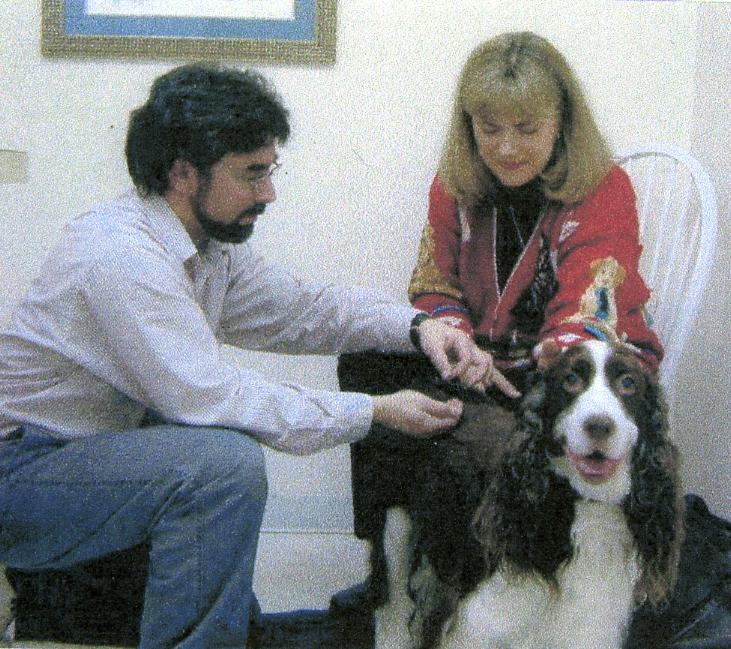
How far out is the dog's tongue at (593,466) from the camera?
2.75 ft

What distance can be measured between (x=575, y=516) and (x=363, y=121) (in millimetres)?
599

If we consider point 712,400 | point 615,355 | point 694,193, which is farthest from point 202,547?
point 694,193

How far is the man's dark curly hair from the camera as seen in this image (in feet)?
3.28

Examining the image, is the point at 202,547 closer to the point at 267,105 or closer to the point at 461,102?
the point at 267,105

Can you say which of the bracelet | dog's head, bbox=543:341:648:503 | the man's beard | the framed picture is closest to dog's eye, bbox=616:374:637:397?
dog's head, bbox=543:341:648:503

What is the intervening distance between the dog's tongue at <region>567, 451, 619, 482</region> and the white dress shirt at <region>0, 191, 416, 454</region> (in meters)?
0.22

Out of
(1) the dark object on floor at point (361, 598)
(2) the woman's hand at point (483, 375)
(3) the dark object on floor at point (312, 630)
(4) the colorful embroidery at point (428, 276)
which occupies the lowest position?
(3) the dark object on floor at point (312, 630)

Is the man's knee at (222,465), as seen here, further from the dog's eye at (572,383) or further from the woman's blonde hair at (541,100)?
the woman's blonde hair at (541,100)

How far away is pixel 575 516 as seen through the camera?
0.87 metres

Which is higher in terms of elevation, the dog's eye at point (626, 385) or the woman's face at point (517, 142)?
the woman's face at point (517, 142)

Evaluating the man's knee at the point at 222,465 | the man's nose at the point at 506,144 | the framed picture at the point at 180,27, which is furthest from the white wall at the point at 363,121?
the man's knee at the point at 222,465

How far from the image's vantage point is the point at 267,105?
102 centimetres

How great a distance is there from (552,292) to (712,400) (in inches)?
10.2

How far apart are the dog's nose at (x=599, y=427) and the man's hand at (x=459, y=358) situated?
19 cm
